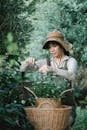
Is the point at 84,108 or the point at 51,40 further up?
the point at 51,40

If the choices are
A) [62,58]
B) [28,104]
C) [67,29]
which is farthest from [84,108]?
[28,104]

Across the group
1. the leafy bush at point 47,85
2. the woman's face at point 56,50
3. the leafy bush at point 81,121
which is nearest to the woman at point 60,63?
the woman's face at point 56,50

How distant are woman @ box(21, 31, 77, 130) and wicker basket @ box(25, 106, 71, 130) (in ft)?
1.69

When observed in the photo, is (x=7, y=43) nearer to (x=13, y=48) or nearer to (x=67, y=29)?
(x=13, y=48)

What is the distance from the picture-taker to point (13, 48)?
10.0 feet

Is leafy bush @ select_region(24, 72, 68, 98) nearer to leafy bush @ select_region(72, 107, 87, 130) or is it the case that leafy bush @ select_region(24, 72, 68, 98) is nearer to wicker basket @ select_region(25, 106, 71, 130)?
wicker basket @ select_region(25, 106, 71, 130)

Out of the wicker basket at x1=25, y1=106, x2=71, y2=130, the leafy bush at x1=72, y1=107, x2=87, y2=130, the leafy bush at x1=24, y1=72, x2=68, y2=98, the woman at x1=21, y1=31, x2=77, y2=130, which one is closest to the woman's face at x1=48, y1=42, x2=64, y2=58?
the woman at x1=21, y1=31, x2=77, y2=130

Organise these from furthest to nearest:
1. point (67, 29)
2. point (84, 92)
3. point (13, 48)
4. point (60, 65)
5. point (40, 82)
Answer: point (67, 29) < point (84, 92) < point (60, 65) < point (40, 82) < point (13, 48)

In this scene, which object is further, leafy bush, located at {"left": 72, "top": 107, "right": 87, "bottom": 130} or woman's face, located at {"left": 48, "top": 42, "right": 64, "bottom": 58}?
leafy bush, located at {"left": 72, "top": 107, "right": 87, "bottom": 130}

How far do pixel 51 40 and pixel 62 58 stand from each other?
218mm

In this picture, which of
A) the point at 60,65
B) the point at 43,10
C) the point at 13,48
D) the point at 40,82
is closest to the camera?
the point at 13,48

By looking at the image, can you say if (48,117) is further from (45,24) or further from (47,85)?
(45,24)

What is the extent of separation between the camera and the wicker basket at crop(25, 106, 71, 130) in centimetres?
385

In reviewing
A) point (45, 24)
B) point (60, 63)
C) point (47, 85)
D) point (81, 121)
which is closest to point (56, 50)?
point (60, 63)
